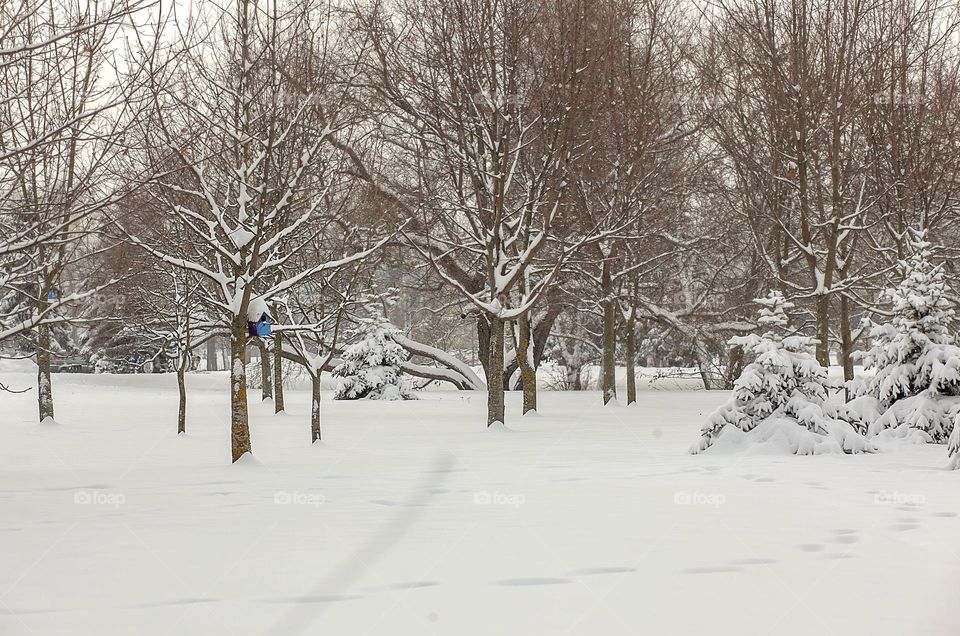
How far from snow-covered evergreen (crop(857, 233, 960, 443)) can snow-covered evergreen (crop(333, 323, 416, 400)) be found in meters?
15.9

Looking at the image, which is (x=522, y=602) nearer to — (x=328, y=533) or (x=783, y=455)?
(x=328, y=533)

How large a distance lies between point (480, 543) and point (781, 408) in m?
6.79

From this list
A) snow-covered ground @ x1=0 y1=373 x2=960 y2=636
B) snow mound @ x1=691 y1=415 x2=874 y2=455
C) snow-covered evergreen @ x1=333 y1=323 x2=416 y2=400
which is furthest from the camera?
snow-covered evergreen @ x1=333 y1=323 x2=416 y2=400

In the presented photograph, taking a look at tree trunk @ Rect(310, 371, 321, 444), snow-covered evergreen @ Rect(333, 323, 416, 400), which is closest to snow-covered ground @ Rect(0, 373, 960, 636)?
tree trunk @ Rect(310, 371, 321, 444)

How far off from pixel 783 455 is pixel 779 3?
434 inches

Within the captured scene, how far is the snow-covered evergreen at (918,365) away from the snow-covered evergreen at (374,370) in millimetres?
15938

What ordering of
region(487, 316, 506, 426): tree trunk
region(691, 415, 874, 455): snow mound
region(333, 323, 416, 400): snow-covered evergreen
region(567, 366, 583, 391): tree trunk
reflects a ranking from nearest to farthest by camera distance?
1. region(691, 415, 874, 455): snow mound
2. region(487, 316, 506, 426): tree trunk
3. region(333, 323, 416, 400): snow-covered evergreen
4. region(567, 366, 583, 391): tree trunk

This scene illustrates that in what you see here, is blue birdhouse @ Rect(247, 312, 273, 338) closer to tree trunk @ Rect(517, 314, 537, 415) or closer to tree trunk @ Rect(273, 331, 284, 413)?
tree trunk @ Rect(517, 314, 537, 415)

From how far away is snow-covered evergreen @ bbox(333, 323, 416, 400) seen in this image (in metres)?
26.9

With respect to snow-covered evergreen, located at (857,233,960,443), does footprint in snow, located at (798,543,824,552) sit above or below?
below

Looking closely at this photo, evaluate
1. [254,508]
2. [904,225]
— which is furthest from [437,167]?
[254,508]

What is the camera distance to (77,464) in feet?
38.1

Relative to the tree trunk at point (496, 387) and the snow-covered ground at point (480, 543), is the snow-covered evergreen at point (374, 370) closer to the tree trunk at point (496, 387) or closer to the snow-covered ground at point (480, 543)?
the tree trunk at point (496, 387)

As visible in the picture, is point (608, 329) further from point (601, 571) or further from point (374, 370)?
point (601, 571)
